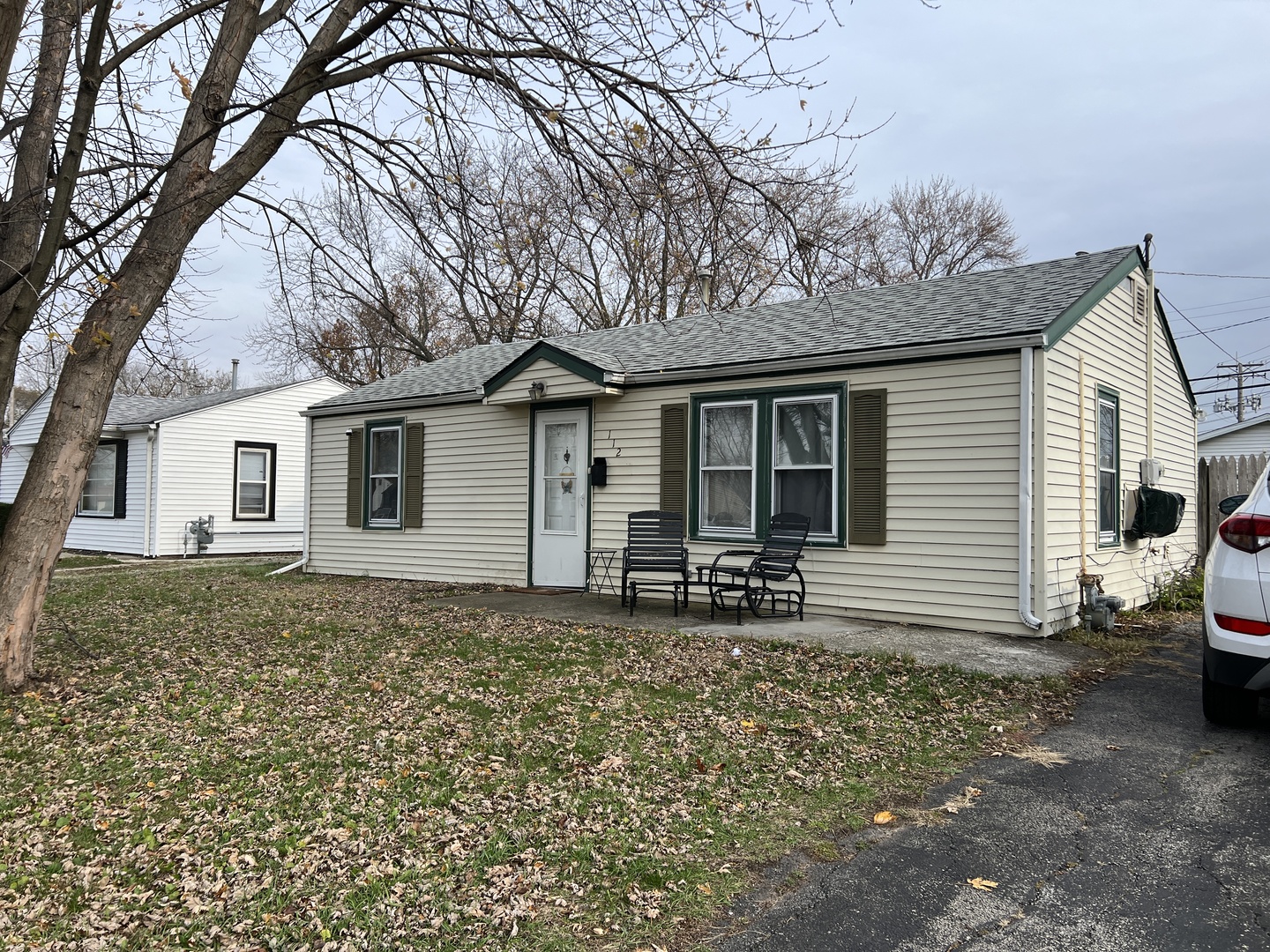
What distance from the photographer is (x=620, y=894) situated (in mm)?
2883

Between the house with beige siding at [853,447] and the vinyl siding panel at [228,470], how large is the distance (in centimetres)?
665

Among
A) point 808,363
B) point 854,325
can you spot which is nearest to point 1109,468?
point 854,325

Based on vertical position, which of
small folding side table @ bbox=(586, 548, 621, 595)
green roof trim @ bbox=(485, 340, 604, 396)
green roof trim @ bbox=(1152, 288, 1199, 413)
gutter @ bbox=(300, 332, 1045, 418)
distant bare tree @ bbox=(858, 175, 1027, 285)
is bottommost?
small folding side table @ bbox=(586, 548, 621, 595)

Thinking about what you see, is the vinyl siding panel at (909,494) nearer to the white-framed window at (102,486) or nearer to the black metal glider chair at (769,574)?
the black metal glider chair at (769,574)

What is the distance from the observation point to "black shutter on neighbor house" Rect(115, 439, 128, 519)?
58.4 ft

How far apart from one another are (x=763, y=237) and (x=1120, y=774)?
4.28 m

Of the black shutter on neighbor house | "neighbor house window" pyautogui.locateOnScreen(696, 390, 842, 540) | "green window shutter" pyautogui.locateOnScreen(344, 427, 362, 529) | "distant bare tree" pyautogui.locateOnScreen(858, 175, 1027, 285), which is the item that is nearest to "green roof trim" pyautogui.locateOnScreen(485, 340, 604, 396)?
"neighbor house window" pyautogui.locateOnScreen(696, 390, 842, 540)

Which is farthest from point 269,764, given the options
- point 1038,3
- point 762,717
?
point 1038,3

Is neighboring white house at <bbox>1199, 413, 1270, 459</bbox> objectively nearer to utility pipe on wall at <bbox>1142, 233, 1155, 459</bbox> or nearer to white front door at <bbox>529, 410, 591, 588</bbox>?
utility pipe on wall at <bbox>1142, 233, 1155, 459</bbox>

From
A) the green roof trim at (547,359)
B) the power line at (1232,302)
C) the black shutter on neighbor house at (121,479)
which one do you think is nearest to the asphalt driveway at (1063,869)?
the green roof trim at (547,359)

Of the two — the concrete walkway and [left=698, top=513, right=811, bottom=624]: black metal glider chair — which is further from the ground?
[left=698, top=513, right=811, bottom=624]: black metal glider chair

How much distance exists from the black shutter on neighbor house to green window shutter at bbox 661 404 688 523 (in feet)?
45.5

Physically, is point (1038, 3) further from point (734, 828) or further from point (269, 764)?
point (269, 764)

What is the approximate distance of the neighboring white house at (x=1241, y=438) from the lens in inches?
857
